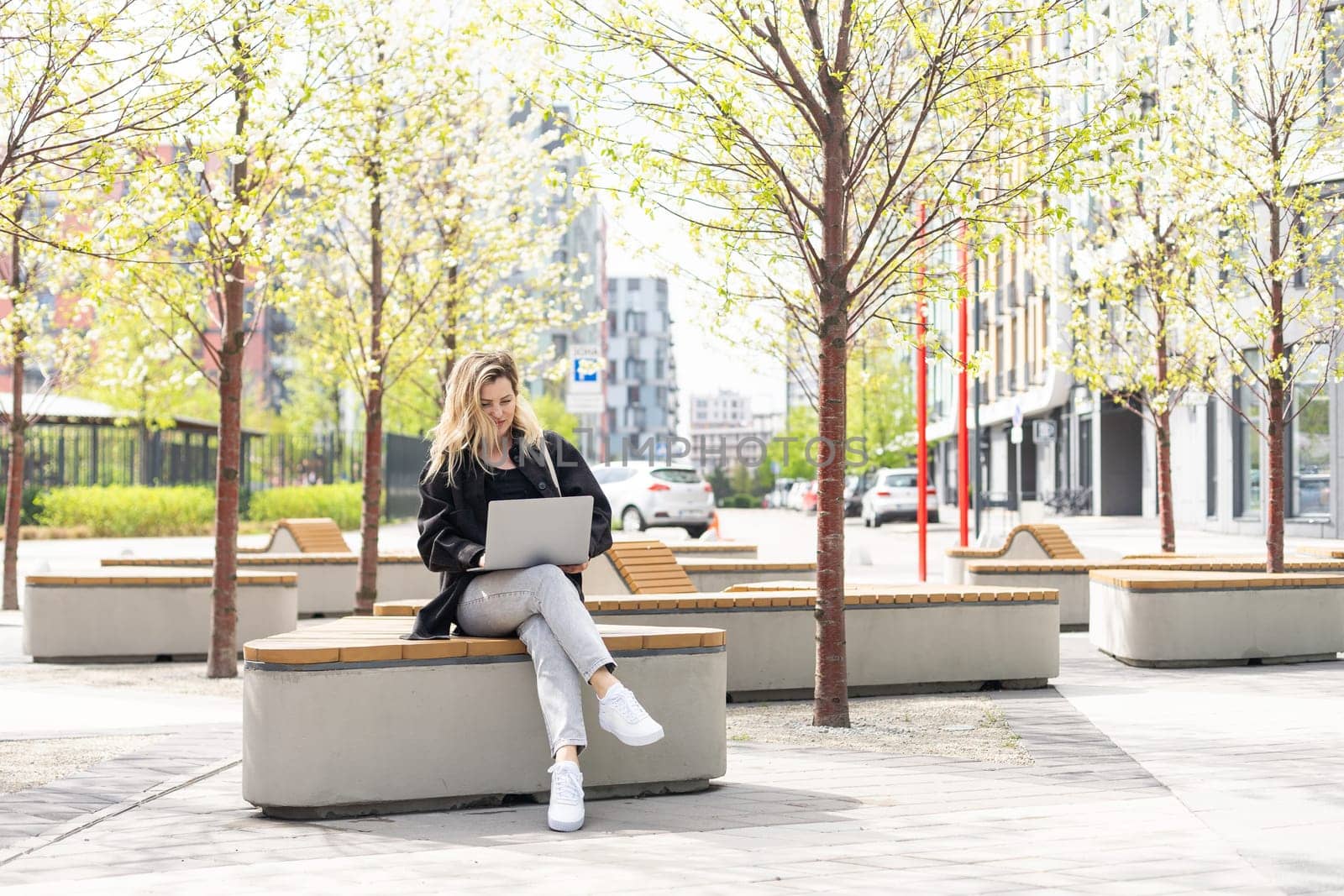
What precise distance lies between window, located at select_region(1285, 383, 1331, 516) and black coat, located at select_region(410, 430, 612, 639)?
78.0ft

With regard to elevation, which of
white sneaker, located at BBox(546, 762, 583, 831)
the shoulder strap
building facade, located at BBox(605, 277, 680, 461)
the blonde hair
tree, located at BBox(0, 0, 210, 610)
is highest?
building facade, located at BBox(605, 277, 680, 461)

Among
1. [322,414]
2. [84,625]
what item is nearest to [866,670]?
[84,625]

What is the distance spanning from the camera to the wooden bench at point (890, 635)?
9.03m

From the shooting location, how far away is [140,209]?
38.4ft

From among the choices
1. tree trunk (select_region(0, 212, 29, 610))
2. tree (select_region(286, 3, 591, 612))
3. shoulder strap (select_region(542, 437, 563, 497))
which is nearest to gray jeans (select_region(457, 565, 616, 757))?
shoulder strap (select_region(542, 437, 563, 497))

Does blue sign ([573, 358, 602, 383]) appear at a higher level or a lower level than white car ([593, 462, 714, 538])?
higher

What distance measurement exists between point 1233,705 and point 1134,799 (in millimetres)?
2989

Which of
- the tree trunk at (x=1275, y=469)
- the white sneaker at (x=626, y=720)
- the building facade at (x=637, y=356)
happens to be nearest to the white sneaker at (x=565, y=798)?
the white sneaker at (x=626, y=720)

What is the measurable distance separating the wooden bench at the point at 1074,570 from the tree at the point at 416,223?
4710 millimetres

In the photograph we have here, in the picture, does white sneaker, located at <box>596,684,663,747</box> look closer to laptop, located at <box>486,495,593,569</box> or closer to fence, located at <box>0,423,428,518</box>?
laptop, located at <box>486,495,593,569</box>

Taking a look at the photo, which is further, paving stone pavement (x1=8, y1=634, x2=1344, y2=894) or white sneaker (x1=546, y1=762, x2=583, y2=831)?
white sneaker (x1=546, y1=762, x2=583, y2=831)

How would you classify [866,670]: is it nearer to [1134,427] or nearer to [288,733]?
[288,733]

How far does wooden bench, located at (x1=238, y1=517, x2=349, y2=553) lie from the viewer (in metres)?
15.5

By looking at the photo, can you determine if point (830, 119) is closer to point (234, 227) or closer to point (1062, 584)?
point (234, 227)
